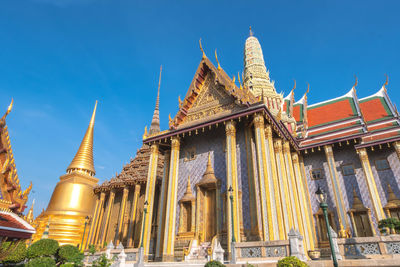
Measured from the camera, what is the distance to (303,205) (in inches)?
611

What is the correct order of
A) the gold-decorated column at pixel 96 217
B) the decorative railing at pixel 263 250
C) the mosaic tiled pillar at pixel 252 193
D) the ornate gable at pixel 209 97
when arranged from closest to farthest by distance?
the decorative railing at pixel 263 250
the mosaic tiled pillar at pixel 252 193
the ornate gable at pixel 209 97
the gold-decorated column at pixel 96 217

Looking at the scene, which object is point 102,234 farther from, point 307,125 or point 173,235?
point 307,125

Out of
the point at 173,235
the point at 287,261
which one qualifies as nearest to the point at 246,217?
the point at 173,235

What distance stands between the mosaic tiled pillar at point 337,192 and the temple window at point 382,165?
217cm

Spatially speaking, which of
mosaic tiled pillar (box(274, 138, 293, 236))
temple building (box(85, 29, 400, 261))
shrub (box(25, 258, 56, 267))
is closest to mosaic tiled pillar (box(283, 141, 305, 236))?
temple building (box(85, 29, 400, 261))

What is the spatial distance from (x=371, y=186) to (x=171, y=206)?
10.7m

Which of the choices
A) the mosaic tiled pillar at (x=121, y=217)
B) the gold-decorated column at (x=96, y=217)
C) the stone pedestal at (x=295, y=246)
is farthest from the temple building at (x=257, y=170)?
the gold-decorated column at (x=96, y=217)

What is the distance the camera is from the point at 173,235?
499 inches

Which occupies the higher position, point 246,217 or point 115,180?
point 115,180

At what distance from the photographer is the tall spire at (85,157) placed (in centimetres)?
3206

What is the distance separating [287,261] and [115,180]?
20.1 m

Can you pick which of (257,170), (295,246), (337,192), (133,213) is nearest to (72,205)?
(133,213)

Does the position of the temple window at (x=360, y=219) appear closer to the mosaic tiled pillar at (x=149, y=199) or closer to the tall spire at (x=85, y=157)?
the mosaic tiled pillar at (x=149, y=199)

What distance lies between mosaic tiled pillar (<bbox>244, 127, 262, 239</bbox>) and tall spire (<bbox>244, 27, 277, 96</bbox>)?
517 inches
